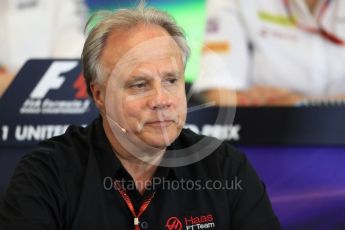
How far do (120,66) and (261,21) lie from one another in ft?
4.53

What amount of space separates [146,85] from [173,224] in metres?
0.36

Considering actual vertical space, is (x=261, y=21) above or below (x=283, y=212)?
above

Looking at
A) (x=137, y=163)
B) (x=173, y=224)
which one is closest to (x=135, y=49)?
(x=137, y=163)

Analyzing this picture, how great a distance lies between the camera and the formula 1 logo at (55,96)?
2.61m

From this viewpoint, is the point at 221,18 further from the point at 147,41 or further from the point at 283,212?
the point at 147,41

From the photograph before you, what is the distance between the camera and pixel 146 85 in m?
1.48

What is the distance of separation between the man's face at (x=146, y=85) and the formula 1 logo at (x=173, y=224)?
19cm

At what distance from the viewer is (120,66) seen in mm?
1489

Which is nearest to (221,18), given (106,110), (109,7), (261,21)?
(261,21)

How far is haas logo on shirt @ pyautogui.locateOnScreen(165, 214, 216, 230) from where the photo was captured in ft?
4.98

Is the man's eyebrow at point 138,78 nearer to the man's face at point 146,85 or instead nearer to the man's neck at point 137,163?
the man's face at point 146,85

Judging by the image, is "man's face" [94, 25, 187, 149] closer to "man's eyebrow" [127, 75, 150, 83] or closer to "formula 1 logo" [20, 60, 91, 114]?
"man's eyebrow" [127, 75, 150, 83]

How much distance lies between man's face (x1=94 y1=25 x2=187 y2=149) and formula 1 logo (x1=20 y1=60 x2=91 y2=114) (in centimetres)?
113

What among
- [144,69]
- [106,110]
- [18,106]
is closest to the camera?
[144,69]
